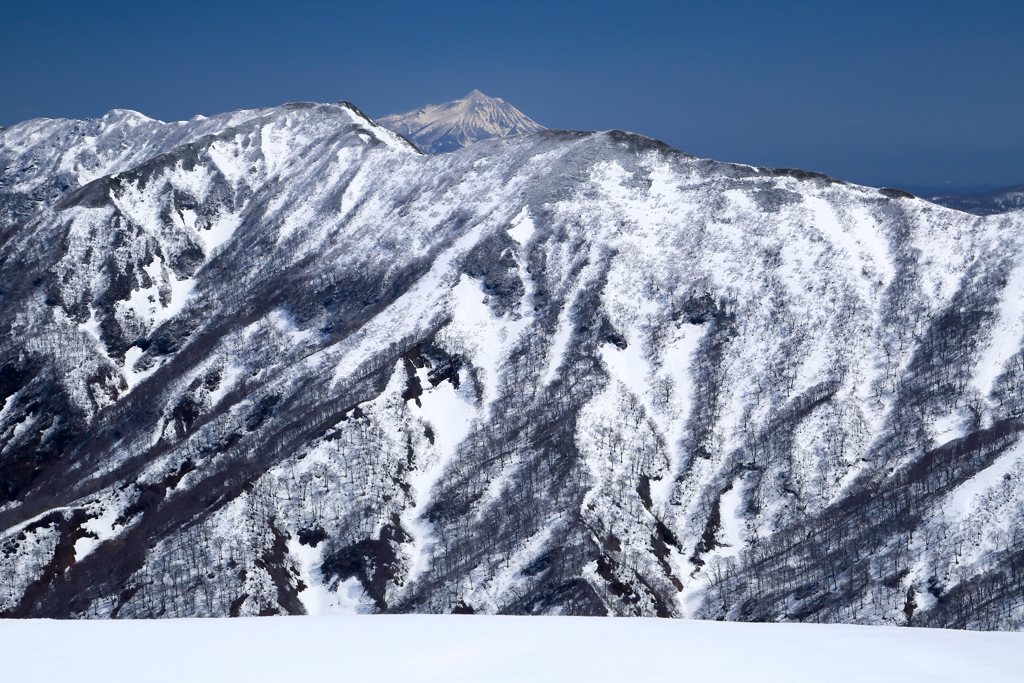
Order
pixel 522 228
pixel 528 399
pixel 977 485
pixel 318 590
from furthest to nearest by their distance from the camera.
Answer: pixel 522 228
pixel 528 399
pixel 318 590
pixel 977 485

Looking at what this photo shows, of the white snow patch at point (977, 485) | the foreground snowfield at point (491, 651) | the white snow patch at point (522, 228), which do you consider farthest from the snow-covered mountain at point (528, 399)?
the foreground snowfield at point (491, 651)

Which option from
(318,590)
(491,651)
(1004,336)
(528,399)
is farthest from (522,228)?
(491,651)

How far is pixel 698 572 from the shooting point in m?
84.9

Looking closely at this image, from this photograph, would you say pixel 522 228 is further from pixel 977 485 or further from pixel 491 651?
pixel 491 651

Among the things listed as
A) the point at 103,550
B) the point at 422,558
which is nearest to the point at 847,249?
the point at 422,558

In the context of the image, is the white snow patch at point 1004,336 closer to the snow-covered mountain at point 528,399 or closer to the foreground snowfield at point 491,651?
the snow-covered mountain at point 528,399

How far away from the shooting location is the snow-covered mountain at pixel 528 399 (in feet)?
269

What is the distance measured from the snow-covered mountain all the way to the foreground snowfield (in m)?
64.1

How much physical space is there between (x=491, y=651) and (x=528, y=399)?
302ft

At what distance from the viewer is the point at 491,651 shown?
14914 millimetres

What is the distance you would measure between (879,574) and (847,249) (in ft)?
202

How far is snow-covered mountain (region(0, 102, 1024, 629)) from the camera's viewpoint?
82.0 metres

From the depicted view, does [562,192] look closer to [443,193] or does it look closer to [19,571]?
[443,193]

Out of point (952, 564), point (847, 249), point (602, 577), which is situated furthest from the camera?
point (847, 249)
